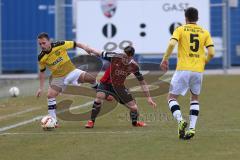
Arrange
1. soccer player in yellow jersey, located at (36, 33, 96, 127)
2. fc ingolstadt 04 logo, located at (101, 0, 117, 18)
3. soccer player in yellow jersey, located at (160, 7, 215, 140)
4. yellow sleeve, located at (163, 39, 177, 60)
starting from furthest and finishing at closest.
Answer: fc ingolstadt 04 logo, located at (101, 0, 117, 18) → soccer player in yellow jersey, located at (36, 33, 96, 127) → soccer player in yellow jersey, located at (160, 7, 215, 140) → yellow sleeve, located at (163, 39, 177, 60)

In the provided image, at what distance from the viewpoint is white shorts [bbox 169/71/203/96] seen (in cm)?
1184

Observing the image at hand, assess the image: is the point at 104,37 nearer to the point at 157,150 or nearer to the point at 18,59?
the point at 18,59

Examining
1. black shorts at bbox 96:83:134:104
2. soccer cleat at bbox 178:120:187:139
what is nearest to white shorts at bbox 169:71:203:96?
soccer cleat at bbox 178:120:187:139

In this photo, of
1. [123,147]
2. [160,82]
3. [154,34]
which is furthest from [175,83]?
→ [154,34]

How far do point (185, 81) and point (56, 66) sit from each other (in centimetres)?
351

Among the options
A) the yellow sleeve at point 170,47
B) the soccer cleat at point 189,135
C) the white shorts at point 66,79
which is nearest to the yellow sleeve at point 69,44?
the white shorts at point 66,79

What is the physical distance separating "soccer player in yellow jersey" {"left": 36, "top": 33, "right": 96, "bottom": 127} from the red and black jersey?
0.74 meters

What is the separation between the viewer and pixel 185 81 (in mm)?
11867

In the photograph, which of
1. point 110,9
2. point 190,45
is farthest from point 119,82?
point 110,9

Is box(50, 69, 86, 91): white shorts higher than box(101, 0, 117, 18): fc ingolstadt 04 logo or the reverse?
the reverse

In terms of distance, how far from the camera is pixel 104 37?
32062 millimetres

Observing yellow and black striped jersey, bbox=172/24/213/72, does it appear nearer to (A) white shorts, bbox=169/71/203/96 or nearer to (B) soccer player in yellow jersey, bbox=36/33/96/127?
(A) white shorts, bbox=169/71/203/96

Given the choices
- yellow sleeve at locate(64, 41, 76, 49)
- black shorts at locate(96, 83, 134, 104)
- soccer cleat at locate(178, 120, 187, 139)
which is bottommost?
soccer cleat at locate(178, 120, 187, 139)

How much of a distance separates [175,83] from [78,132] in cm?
216
